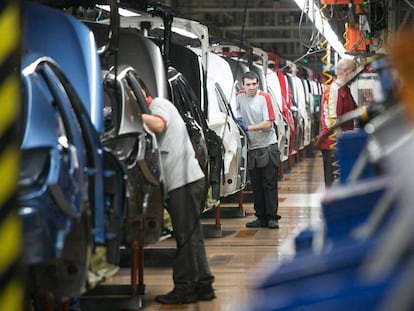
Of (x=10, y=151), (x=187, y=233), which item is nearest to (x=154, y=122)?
(x=187, y=233)

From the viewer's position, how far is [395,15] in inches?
704

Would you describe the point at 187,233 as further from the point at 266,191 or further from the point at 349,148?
the point at 266,191

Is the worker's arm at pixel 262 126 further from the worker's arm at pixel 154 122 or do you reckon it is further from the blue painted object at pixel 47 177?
the blue painted object at pixel 47 177

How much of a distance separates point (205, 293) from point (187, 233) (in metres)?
0.48

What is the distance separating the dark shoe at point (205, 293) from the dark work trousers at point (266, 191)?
185 inches

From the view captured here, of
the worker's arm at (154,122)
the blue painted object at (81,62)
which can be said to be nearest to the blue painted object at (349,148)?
the blue painted object at (81,62)

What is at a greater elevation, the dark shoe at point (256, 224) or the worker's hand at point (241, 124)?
the worker's hand at point (241, 124)

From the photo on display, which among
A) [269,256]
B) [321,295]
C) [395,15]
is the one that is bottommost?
[269,256]

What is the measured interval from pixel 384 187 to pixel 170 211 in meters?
5.21

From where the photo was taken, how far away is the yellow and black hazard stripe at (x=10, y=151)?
2.77m

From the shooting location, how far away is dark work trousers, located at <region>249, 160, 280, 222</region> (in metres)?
13.0

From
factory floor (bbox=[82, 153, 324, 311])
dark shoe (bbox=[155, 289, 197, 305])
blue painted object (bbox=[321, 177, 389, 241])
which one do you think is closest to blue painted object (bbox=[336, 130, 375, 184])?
factory floor (bbox=[82, 153, 324, 311])

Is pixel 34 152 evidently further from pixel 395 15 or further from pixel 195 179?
pixel 395 15

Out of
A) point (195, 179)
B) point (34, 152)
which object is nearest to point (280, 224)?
point (195, 179)
